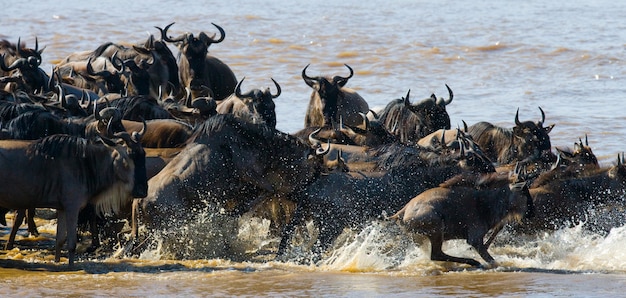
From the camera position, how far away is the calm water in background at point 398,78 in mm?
9508

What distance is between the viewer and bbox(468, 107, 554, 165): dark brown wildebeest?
42.2 ft

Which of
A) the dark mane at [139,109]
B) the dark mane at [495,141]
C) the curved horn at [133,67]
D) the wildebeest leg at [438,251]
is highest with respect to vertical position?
the curved horn at [133,67]

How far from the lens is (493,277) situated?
9766mm

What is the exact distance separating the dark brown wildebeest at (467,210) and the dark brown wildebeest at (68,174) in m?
2.16

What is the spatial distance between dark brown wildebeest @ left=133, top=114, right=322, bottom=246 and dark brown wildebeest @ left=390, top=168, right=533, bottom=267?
1206mm

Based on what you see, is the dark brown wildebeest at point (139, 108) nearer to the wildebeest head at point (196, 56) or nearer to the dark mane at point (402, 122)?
the dark mane at point (402, 122)

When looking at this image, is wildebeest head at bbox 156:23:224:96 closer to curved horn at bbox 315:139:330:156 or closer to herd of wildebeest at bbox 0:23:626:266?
herd of wildebeest at bbox 0:23:626:266

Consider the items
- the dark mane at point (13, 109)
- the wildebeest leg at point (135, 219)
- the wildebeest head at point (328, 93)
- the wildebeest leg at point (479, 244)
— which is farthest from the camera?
the wildebeest head at point (328, 93)

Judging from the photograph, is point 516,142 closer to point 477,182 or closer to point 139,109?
point 477,182

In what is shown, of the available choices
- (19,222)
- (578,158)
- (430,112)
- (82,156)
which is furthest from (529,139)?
(19,222)

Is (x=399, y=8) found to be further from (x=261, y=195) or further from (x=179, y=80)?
(x=261, y=195)

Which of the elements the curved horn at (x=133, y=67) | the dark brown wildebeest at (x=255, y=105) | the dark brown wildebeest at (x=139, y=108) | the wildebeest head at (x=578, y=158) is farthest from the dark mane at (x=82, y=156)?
the curved horn at (x=133, y=67)

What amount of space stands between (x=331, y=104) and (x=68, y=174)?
5630 millimetres

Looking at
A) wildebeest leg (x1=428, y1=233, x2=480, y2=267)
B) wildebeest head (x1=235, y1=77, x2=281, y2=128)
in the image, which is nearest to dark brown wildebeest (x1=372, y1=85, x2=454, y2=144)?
wildebeest head (x1=235, y1=77, x2=281, y2=128)
